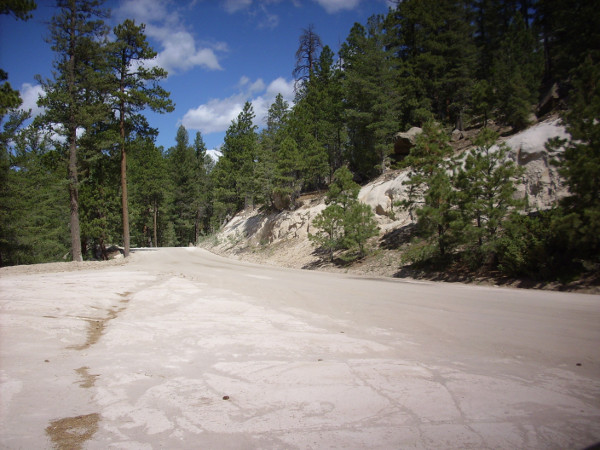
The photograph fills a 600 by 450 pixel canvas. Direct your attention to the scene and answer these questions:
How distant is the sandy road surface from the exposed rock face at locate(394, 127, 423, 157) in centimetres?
2310

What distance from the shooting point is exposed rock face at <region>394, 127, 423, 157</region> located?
28.4 m

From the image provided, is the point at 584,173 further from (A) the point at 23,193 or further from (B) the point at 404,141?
(A) the point at 23,193

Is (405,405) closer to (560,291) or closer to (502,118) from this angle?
(560,291)

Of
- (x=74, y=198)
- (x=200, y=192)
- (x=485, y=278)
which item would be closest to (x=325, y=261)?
(x=485, y=278)

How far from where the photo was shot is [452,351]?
15.6 ft

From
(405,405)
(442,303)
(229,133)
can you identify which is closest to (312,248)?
(442,303)

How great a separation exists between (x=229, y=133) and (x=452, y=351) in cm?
5478

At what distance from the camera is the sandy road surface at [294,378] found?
8.93ft

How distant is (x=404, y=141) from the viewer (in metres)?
28.6

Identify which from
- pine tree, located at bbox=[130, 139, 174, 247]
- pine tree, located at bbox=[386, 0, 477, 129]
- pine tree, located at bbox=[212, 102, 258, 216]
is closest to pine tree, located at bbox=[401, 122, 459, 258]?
pine tree, located at bbox=[386, 0, 477, 129]

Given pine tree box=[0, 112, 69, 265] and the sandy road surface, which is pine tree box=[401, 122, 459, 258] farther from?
pine tree box=[0, 112, 69, 265]

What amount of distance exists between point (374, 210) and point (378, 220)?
3.25ft

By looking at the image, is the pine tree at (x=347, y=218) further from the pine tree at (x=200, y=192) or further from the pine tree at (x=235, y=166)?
the pine tree at (x=200, y=192)

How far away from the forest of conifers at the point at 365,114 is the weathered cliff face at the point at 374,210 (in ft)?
8.22
